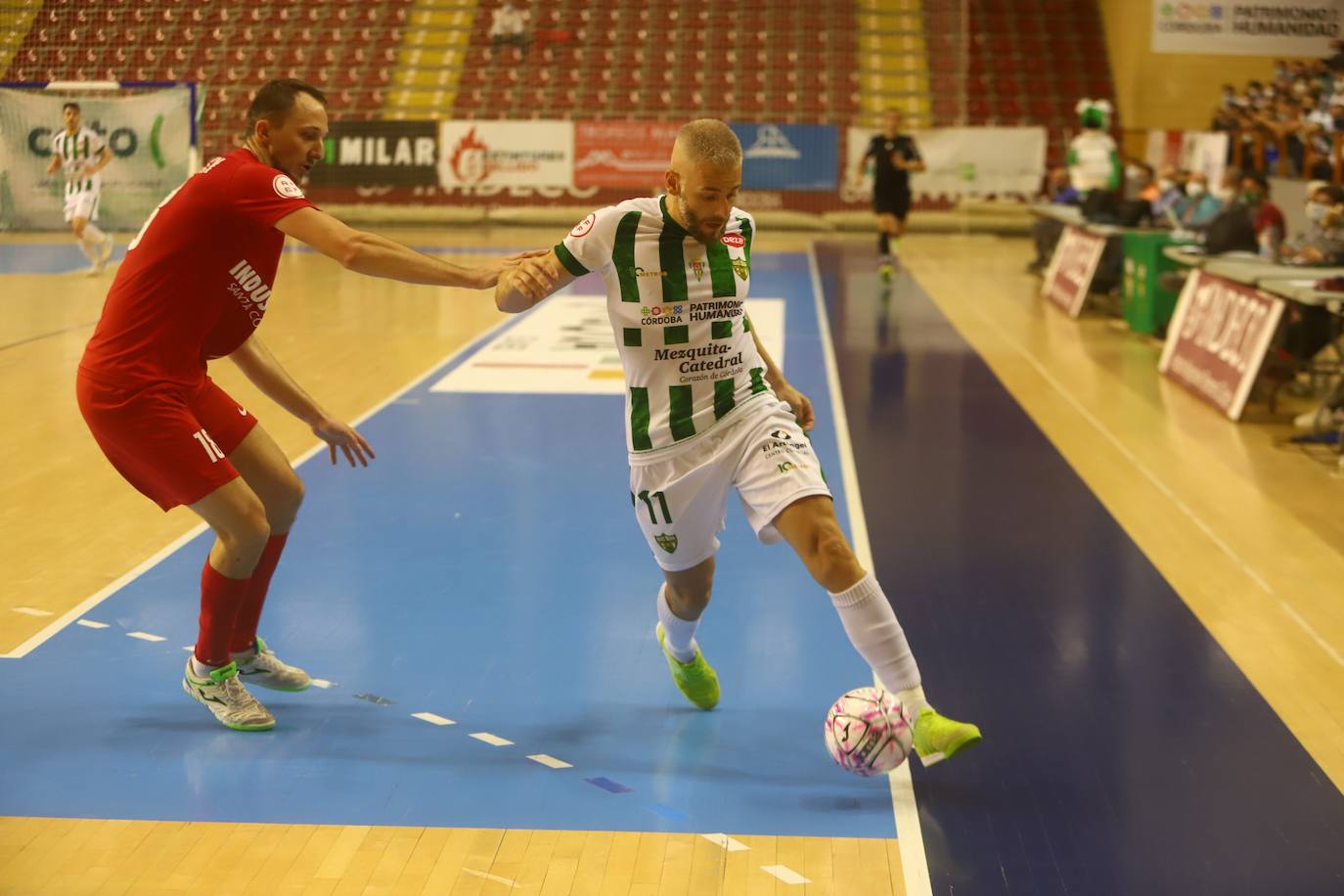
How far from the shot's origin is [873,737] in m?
4.29

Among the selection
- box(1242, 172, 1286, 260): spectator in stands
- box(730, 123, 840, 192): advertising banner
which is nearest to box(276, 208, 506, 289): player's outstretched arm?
box(1242, 172, 1286, 260): spectator in stands

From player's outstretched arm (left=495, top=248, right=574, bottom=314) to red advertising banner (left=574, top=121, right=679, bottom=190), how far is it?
2134cm

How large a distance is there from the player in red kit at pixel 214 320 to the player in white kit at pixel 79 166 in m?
11.0

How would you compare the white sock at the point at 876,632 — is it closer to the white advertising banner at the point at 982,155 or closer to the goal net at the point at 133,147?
the goal net at the point at 133,147

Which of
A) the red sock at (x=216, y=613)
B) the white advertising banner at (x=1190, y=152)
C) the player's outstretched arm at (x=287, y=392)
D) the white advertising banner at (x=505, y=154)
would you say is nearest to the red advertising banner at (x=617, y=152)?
the white advertising banner at (x=505, y=154)

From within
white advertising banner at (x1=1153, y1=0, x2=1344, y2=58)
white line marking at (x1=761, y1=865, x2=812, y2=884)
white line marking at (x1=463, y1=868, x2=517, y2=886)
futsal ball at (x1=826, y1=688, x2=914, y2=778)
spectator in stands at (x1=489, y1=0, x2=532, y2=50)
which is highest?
spectator in stands at (x1=489, y1=0, x2=532, y2=50)

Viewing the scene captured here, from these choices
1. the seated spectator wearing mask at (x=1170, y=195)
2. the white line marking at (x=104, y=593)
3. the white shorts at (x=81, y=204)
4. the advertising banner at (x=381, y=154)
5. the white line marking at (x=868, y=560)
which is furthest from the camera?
the advertising banner at (x=381, y=154)

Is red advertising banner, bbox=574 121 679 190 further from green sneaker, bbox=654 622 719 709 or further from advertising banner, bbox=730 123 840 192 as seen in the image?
green sneaker, bbox=654 622 719 709

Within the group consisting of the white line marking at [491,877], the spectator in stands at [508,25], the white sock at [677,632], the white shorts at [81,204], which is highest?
the spectator in stands at [508,25]

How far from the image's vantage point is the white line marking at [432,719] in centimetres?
488

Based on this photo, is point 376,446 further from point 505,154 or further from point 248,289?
point 505,154

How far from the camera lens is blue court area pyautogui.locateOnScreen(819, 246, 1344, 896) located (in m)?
3.97

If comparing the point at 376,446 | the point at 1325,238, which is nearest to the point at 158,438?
the point at 376,446

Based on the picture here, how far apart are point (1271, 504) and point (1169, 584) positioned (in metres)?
1.83
